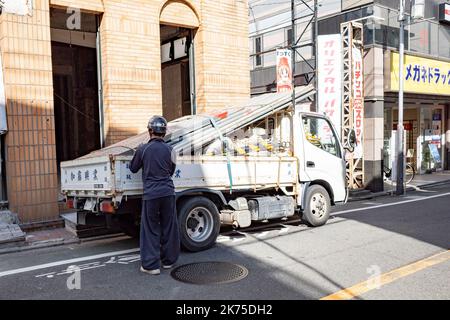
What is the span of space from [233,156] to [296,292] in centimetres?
312

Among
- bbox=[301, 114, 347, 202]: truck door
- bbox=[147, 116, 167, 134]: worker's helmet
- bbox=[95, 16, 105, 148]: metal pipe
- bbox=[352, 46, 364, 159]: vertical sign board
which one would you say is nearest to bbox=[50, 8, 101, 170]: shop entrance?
bbox=[95, 16, 105, 148]: metal pipe

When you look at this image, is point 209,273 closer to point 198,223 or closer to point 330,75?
point 198,223

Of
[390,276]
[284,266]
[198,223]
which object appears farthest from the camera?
[198,223]

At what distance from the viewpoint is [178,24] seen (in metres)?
11.4

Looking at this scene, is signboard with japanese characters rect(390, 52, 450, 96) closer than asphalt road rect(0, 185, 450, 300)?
No

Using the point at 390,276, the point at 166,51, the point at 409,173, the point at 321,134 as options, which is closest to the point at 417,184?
the point at 409,173

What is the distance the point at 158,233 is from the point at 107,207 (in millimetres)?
1015

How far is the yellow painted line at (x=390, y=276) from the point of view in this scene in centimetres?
483

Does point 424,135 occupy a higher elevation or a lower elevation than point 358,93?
lower

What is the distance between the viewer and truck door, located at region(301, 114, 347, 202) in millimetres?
8680

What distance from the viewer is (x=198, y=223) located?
7117 mm

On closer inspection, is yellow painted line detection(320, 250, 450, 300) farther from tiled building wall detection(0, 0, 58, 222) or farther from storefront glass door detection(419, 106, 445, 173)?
storefront glass door detection(419, 106, 445, 173)

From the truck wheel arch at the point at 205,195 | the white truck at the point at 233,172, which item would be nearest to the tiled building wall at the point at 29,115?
the white truck at the point at 233,172

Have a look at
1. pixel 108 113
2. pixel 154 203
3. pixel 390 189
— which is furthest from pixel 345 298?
pixel 390 189
